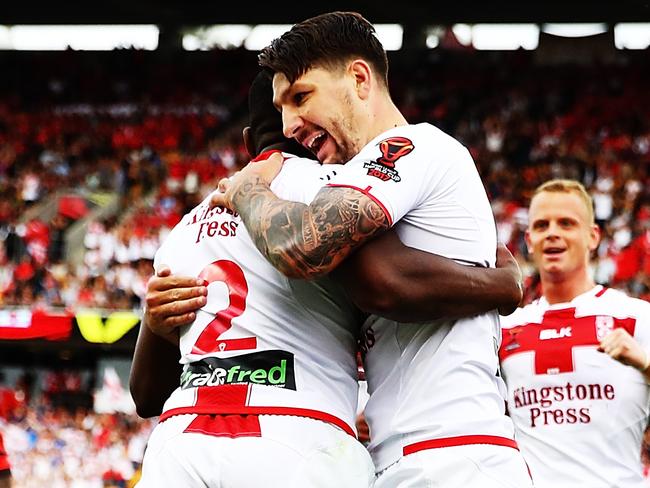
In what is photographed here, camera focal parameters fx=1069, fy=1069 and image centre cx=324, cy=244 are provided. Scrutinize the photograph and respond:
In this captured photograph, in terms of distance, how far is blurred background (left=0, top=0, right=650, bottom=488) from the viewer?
1694cm

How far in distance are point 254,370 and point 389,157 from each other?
663mm

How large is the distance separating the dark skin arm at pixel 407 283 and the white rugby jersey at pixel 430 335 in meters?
0.07

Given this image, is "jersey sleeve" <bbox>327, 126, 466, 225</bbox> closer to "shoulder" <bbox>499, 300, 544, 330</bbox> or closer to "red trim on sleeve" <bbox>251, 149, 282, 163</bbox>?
"red trim on sleeve" <bbox>251, 149, 282, 163</bbox>

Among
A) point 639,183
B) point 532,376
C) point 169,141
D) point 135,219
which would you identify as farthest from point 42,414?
point 532,376

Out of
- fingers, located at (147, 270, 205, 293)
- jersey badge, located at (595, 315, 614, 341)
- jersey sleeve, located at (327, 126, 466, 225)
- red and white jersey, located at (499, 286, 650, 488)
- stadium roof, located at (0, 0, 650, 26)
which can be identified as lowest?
stadium roof, located at (0, 0, 650, 26)

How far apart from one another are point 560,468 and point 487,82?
65.0 feet

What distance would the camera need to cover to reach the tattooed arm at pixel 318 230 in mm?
2713

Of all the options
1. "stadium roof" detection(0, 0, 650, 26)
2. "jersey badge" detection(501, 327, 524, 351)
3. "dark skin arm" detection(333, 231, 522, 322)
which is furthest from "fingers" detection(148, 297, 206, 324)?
"stadium roof" detection(0, 0, 650, 26)

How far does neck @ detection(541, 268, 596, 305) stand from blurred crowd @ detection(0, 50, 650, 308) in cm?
948

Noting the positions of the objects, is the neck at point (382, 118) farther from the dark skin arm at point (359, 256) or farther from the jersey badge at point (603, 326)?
the jersey badge at point (603, 326)

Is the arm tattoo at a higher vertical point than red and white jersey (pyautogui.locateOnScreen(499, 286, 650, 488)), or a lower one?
higher

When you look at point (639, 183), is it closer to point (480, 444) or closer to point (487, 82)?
point (487, 82)

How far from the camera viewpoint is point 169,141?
78.4ft

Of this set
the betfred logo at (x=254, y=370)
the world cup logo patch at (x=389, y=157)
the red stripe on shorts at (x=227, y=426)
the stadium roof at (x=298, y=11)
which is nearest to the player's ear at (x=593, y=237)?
the world cup logo patch at (x=389, y=157)
